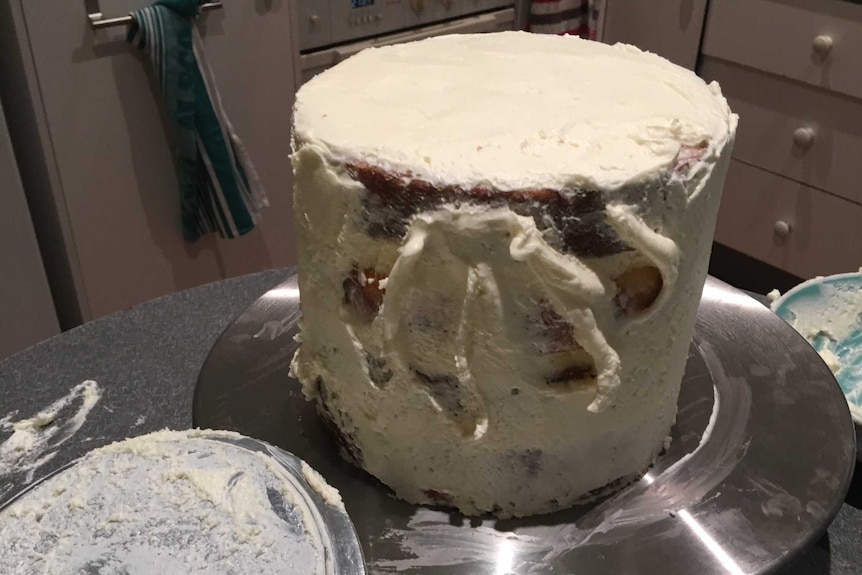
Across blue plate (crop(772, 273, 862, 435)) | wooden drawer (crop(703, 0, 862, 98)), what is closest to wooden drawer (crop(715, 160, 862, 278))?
wooden drawer (crop(703, 0, 862, 98))

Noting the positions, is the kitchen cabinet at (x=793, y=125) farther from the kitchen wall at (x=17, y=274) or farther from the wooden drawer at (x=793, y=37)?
the kitchen wall at (x=17, y=274)

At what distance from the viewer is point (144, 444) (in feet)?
2.01

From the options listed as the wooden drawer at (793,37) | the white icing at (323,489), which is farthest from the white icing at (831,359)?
the wooden drawer at (793,37)

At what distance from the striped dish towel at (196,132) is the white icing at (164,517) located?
1.05m

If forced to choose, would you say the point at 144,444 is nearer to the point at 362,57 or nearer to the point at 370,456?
the point at 370,456

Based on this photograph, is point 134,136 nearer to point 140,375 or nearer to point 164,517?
point 140,375

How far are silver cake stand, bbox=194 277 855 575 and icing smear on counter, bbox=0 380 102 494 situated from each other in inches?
6.0

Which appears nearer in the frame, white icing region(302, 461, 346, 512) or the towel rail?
white icing region(302, 461, 346, 512)

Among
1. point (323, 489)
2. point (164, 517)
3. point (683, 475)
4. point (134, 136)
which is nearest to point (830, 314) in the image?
point (683, 475)

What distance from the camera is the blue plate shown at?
0.99 meters

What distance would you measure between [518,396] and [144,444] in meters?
0.29

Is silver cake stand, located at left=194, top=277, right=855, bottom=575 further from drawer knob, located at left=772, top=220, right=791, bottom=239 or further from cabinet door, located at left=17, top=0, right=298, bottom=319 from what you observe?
drawer knob, located at left=772, top=220, right=791, bottom=239

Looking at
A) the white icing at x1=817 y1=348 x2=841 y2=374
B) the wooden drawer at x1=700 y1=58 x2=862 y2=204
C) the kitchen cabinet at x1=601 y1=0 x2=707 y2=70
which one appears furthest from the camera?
the kitchen cabinet at x1=601 y1=0 x2=707 y2=70

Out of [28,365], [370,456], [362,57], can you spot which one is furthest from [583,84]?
[28,365]
